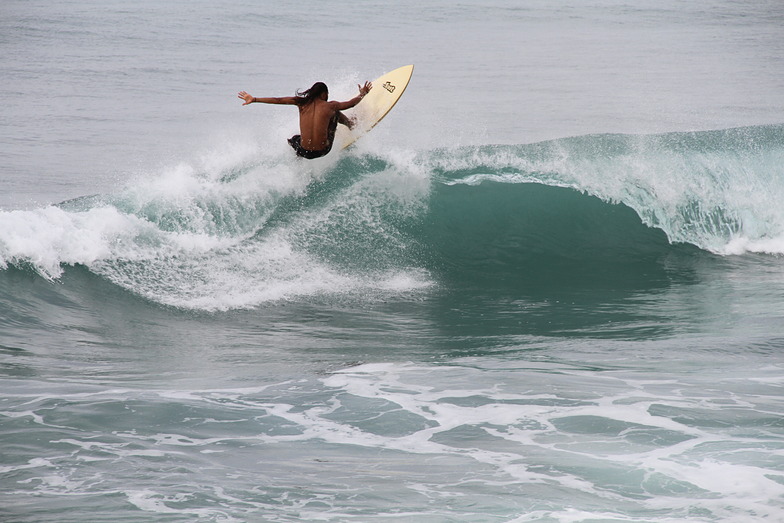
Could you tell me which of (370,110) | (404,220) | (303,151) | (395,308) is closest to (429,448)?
(395,308)

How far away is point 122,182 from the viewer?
13.2 metres

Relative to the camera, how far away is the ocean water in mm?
4882

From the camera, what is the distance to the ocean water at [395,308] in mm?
4882

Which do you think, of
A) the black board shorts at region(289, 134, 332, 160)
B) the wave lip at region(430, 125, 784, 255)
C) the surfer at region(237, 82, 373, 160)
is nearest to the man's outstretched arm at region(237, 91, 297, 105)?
A: the surfer at region(237, 82, 373, 160)

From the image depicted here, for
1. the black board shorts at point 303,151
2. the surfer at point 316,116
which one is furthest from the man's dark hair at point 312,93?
the black board shorts at point 303,151

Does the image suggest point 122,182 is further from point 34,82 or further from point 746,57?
point 746,57

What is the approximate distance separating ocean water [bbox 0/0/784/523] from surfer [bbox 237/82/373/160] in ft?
2.97

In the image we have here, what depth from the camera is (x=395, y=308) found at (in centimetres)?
928

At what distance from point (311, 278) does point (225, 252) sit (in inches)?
43.0

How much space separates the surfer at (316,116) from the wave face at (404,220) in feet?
3.01

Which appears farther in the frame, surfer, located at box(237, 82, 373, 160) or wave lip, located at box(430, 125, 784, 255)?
wave lip, located at box(430, 125, 784, 255)

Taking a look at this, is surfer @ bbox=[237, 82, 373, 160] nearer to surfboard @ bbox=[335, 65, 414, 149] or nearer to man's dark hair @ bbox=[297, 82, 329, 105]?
man's dark hair @ bbox=[297, 82, 329, 105]

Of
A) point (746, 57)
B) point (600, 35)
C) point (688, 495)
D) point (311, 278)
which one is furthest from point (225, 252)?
point (600, 35)

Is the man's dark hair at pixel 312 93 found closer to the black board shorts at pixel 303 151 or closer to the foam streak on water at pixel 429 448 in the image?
the black board shorts at pixel 303 151
